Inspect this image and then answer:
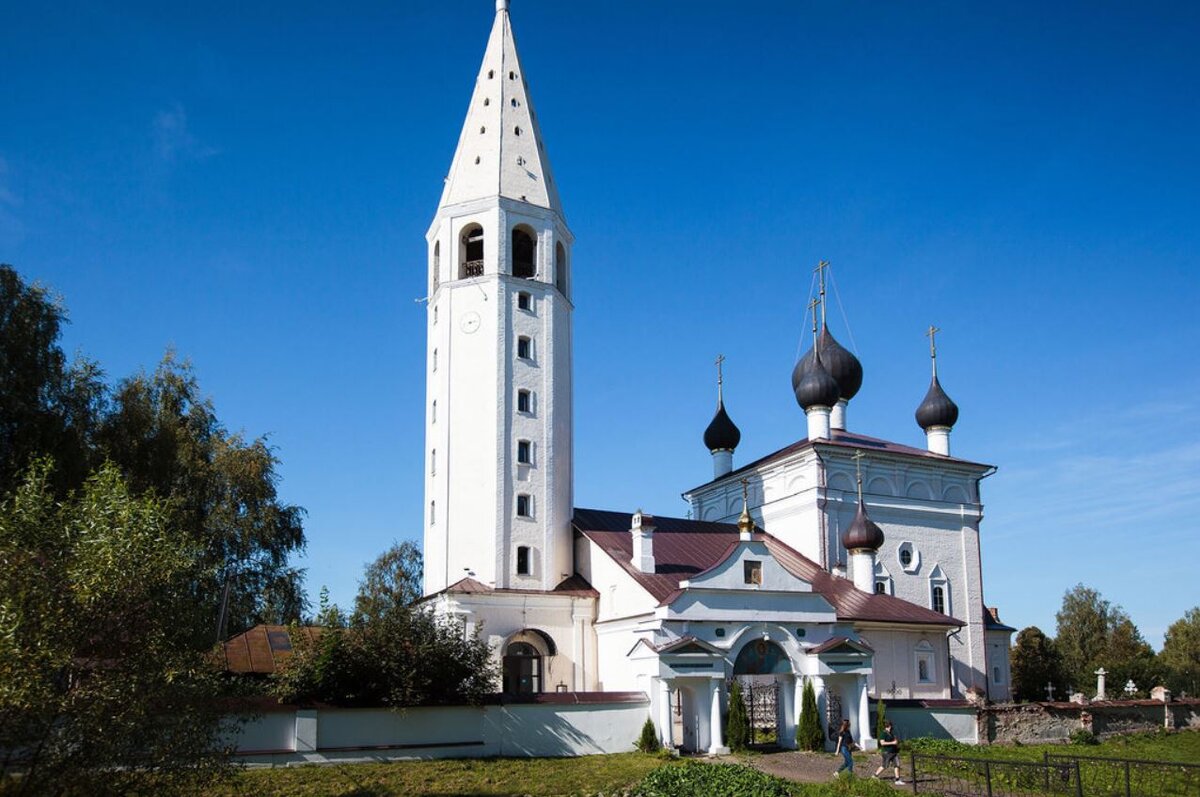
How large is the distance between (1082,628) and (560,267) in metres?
36.4

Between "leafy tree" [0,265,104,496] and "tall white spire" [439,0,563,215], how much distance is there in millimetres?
10349

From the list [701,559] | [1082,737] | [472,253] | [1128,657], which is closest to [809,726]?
[701,559]

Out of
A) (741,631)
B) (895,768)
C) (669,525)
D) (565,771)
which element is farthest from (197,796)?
(669,525)

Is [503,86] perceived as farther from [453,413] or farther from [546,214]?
[453,413]

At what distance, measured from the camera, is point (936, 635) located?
2830cm

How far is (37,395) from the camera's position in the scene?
865 inches

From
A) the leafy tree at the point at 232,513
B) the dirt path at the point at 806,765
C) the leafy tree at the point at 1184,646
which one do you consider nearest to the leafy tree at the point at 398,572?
the leafy tree at the point at 232,513

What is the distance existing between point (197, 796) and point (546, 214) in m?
18.1

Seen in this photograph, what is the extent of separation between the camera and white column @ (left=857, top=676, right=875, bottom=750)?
23469mm

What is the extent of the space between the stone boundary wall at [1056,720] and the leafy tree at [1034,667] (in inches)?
348

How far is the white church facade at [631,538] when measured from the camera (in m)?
23.6

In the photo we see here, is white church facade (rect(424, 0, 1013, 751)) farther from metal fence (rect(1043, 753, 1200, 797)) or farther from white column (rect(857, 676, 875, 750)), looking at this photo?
metal fence (rect(1043, 753, 1200, 797))

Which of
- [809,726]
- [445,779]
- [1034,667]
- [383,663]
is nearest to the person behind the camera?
[445,779]

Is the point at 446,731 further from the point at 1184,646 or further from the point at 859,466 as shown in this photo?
the point at 1184,646
